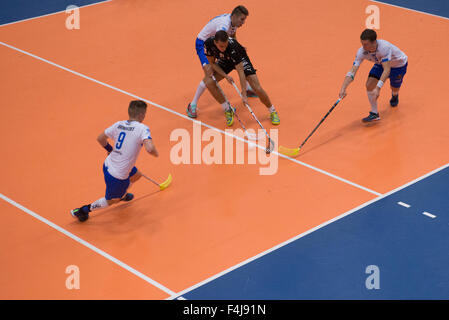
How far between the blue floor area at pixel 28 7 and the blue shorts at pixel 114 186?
935 cm

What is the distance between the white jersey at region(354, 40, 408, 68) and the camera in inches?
433

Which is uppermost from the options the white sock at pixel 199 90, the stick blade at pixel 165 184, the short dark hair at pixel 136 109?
the white sock at pixel 199 90

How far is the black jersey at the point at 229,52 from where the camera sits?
37.3 ft

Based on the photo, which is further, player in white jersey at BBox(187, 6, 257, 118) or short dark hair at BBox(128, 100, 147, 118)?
player in white jersey at BBox(187, 6, 257, 118)

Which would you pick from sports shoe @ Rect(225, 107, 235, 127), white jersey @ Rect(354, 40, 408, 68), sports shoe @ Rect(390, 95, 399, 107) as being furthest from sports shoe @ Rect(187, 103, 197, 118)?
sports shoe @ Rect(390, 95, 399, 107)

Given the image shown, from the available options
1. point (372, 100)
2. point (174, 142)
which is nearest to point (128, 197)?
point (174, 142)

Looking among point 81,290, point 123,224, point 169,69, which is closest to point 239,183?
point 123,224

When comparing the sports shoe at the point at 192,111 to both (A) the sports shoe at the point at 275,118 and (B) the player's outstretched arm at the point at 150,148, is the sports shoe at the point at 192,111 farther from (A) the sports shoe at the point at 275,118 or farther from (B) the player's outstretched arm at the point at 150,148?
(B) the player's outstretched arm at the point at 150,148

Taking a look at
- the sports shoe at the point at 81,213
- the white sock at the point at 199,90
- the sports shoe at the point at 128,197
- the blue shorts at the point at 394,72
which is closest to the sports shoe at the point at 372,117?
the blue shorts at the point at 394,72

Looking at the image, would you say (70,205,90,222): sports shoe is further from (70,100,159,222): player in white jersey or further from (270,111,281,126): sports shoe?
(270,111,281,126): sports shoe

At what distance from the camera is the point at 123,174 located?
8.86 metres

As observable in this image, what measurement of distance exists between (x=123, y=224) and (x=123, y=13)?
8.92m

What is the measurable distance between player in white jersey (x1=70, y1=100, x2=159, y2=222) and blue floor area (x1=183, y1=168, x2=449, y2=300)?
196 centimetres

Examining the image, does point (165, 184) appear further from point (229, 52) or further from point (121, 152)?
point (229, 52)
